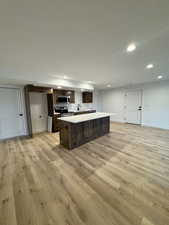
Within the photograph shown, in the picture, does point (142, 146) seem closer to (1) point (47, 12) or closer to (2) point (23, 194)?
(2) point (23, 194)

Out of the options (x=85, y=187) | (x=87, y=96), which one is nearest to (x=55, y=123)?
(x=87, y=96)

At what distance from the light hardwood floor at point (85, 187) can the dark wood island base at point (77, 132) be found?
0.33 m

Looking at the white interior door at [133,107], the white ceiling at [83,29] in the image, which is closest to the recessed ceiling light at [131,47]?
the white ceiling at [83,29]

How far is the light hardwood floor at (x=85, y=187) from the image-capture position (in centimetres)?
132

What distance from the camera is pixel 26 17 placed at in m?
1.27

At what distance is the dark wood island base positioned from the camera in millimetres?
3175

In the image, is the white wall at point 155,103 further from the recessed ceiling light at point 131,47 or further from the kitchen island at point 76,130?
the recessed ceiling light at point 131,47

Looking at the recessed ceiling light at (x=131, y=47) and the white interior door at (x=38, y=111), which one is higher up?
the recessed ceiling light at (x=131, y=47)

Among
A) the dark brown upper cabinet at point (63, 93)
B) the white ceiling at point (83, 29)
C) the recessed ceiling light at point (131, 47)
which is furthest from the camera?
the dark brown upper cabinet at point (63, 93)

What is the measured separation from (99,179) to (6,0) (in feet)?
9.22

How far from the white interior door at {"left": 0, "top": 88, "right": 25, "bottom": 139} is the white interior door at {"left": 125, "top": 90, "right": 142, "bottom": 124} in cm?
599

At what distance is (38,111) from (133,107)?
5.47 metres

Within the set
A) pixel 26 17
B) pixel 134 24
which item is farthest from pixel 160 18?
pixel 26 17

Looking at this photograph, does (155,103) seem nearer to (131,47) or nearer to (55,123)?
(131,47)
